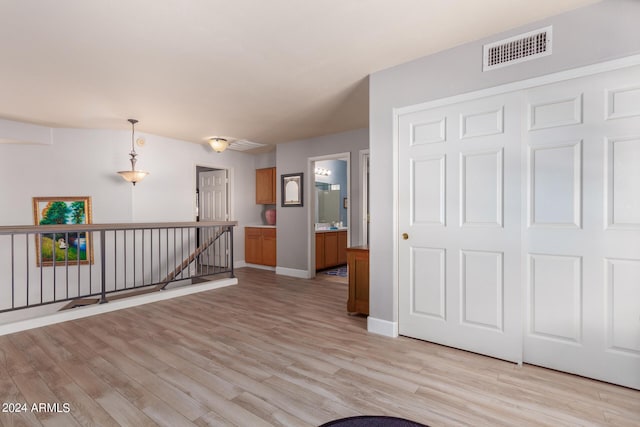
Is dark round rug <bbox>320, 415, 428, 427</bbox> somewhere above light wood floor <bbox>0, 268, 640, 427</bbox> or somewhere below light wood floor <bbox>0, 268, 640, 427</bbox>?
above

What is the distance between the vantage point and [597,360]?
2.06 m

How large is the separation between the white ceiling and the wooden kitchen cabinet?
1.84 m

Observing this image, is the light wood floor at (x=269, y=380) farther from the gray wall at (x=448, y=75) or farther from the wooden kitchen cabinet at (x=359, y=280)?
the gray wall at (x=448, y=75)

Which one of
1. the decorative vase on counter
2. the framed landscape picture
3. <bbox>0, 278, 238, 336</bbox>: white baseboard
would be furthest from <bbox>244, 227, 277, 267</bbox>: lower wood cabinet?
the framed landscape picture

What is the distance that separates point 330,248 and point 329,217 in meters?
1.58

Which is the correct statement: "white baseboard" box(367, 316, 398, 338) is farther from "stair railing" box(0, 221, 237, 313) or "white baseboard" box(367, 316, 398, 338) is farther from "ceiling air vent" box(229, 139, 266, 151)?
"ceiling air vent" box(229, 139, 266, 151)

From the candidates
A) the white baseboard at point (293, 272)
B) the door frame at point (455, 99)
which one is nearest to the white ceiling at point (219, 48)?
the door frame at point (455, 99)

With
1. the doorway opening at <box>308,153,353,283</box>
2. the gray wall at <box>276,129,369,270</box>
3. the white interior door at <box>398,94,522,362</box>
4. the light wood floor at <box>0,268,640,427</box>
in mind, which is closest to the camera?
the light wood floor at <box>0,268,640,427</box>

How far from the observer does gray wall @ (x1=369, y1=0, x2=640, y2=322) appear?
1.99 meters

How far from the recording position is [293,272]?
583 centimetres

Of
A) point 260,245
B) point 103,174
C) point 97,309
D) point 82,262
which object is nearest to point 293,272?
point 260,245

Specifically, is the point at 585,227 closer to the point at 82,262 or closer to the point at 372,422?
the point at 372,422

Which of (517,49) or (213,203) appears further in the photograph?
(213,203)

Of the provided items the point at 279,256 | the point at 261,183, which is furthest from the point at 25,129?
the point at 279,256
